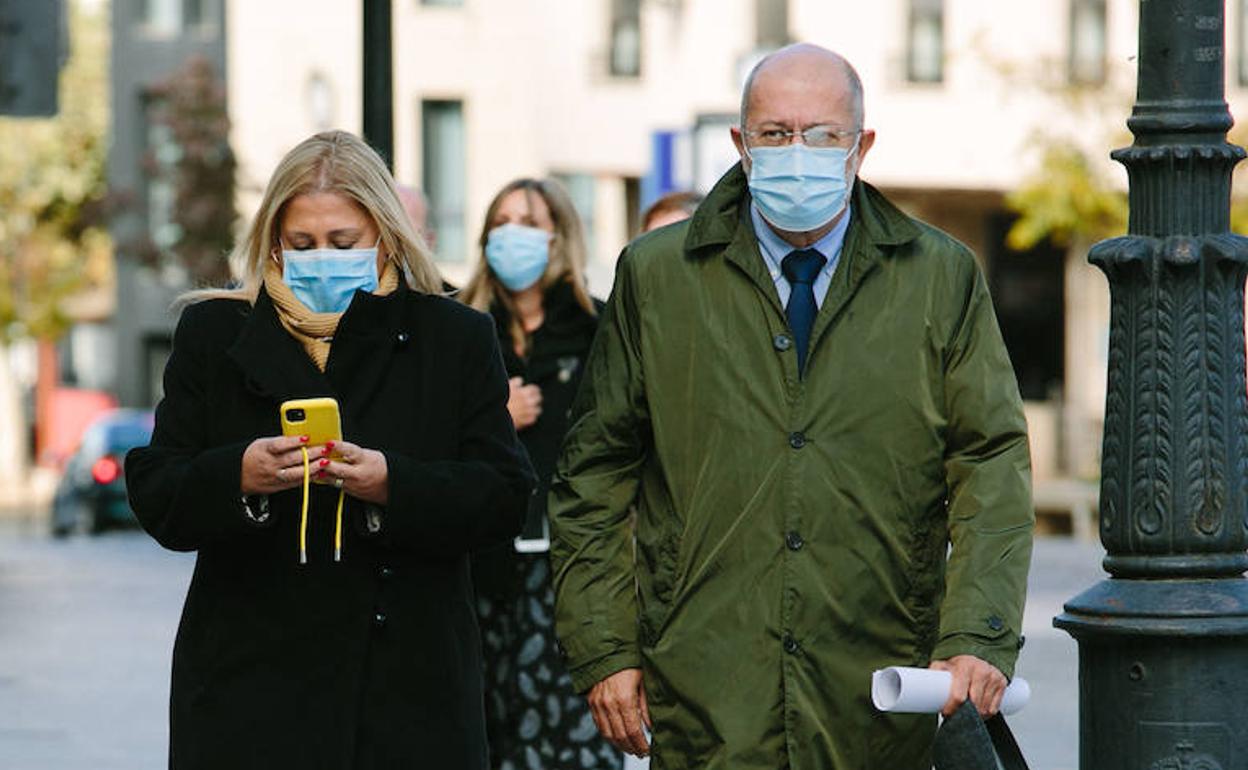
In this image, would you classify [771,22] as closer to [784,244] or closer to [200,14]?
[200,14]

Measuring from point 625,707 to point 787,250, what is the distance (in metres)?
0.87

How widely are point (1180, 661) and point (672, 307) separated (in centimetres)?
197

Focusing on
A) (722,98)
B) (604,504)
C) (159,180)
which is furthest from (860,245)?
(159,180)

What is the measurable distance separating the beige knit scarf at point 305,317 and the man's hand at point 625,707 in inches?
32.8

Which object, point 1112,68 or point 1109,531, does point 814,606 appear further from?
point 1112,68

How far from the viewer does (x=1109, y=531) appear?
7.09 meters

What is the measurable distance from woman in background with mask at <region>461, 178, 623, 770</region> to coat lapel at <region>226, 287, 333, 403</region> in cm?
252

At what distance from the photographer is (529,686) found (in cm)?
854

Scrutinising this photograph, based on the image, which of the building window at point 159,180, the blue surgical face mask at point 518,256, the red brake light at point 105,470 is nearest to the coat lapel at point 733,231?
the blue surgical face mask at point 518,256

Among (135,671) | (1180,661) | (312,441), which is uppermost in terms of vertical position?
→ (312,441)

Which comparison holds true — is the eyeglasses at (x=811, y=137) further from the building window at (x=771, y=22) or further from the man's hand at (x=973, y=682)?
the building window at (x=771, y=22)

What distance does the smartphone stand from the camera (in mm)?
5457

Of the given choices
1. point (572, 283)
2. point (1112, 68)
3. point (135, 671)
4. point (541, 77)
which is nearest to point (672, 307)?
point (572, 283)

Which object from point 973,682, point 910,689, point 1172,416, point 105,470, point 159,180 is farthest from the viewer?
point 159,180
